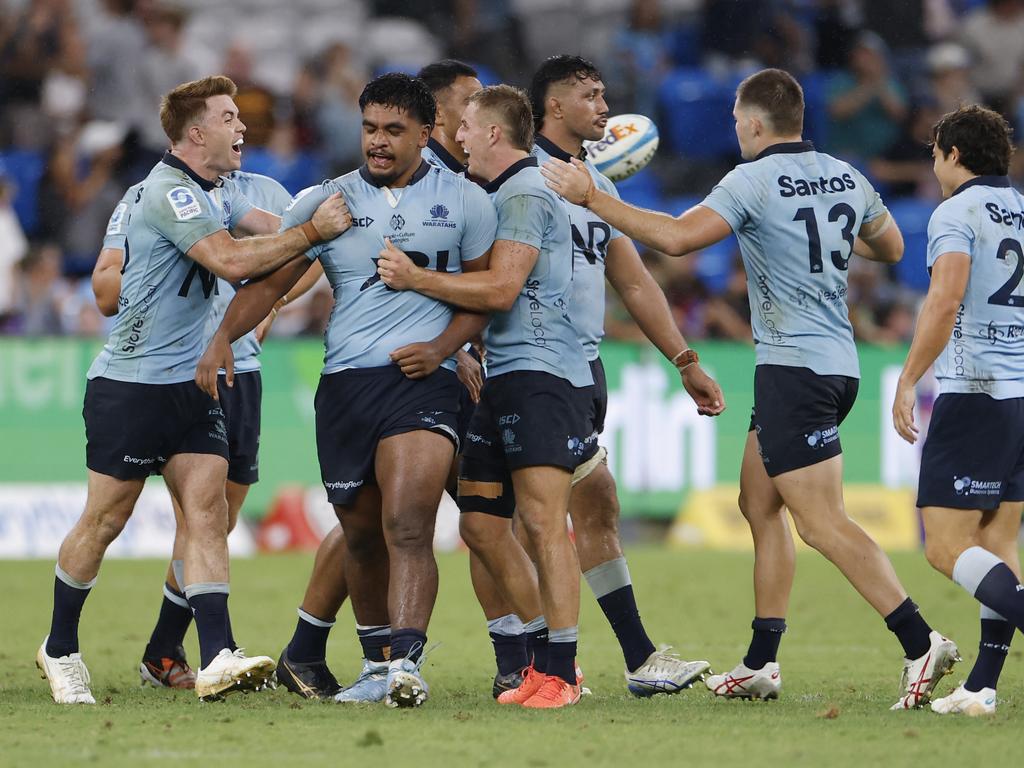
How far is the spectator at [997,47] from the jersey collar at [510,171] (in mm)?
14097

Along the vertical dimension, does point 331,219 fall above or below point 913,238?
below

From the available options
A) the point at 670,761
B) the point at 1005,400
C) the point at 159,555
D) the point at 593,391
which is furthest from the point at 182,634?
the point at 159,555

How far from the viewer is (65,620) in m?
7.18

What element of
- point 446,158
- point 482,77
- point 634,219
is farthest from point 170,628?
point 482,77

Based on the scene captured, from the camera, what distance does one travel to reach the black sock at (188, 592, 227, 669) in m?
6.88

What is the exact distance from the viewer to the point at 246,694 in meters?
7.34

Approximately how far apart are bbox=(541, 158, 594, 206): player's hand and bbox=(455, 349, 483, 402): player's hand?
3.36 ft

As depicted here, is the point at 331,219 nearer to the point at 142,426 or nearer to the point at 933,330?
the point at 142,426

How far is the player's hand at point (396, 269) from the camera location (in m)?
6.75

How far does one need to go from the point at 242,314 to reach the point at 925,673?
10.8 ft

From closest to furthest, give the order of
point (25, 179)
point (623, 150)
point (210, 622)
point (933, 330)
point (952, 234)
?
1. point (933, 330)
2. point (952, 234)
3. point (210, 622)
4. point (623, 150)
5. point (25, 179)

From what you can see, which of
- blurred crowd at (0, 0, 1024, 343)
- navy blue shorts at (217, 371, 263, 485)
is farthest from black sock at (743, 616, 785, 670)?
blurred crowd at (0, 0, 1024, 343)

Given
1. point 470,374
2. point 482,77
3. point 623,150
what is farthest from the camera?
point 482,77

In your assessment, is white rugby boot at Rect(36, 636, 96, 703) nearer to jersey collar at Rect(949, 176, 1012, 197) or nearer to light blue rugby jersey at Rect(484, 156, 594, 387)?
light blue rugby jersey at Rect(484, 156, 594, 387)
